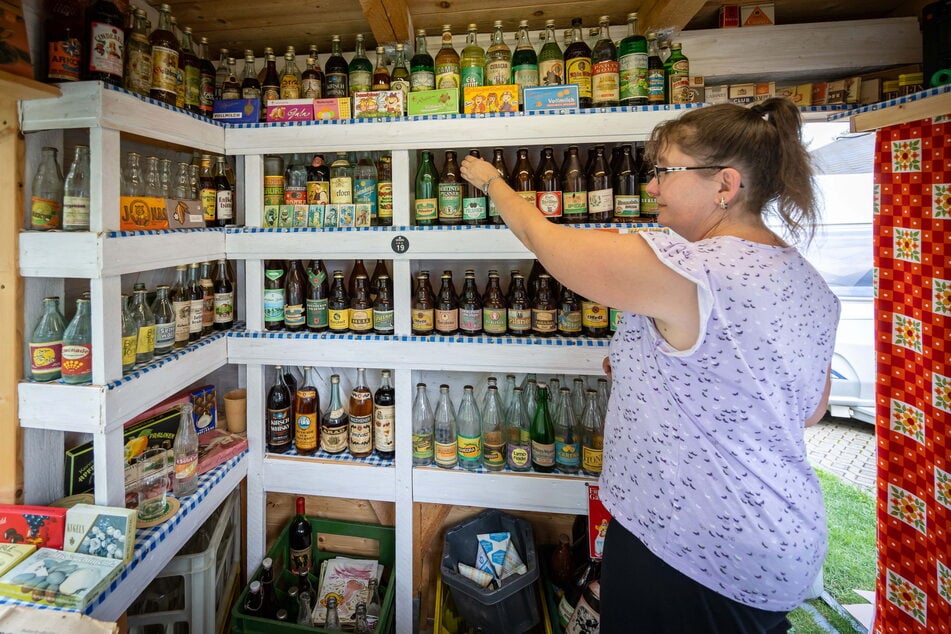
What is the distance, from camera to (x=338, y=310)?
1.78 m

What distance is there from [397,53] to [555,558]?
6.48 ft

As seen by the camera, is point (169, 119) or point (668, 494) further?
point (169, 119)

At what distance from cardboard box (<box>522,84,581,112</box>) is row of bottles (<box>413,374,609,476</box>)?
95cm

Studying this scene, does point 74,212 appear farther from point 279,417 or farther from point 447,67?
point 447,67

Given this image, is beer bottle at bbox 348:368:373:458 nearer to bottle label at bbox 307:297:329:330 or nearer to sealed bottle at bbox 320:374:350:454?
sealed bottle at bbox 320:374:350:454

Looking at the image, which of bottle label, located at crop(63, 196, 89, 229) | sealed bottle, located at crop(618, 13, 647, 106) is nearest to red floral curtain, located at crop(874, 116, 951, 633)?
sealed bottle, located at crop(618, 13, 647, 106)

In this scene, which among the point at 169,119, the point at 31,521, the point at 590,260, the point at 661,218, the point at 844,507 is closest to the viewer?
the point at 590,260

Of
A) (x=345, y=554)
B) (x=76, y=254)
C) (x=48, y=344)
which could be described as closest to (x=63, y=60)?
(x=76, y=254)

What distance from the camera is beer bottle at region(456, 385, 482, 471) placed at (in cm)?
179

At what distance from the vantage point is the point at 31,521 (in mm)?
1202

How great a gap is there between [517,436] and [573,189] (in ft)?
2.98

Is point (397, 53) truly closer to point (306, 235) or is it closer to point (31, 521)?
point (306, 235)

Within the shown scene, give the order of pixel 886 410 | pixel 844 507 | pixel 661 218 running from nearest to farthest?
pixel 661 218 < pixel 886 410 < pixel 844 507

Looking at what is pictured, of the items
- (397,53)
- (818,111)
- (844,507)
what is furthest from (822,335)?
(844,507)
